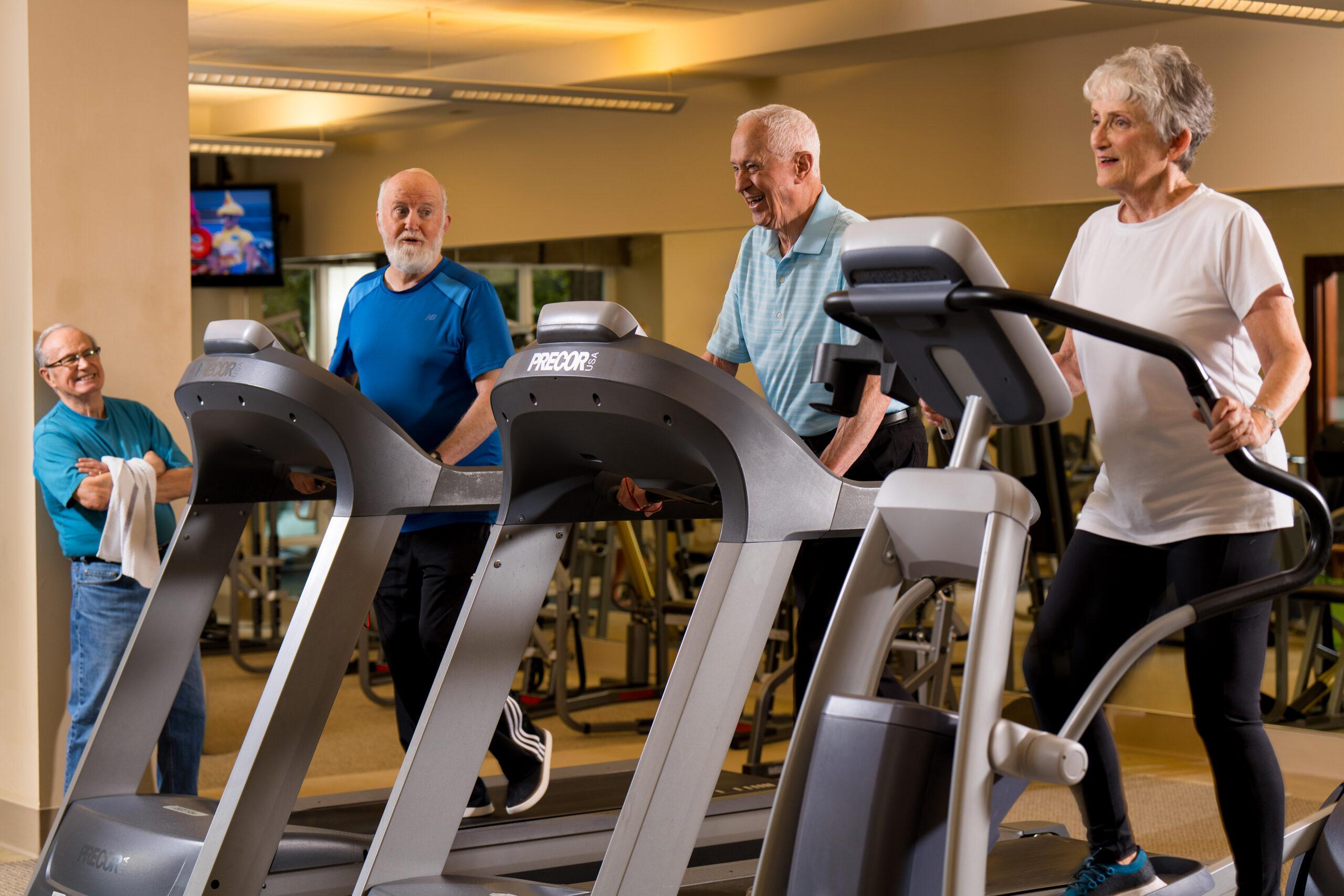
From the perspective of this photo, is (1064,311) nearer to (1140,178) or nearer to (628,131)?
(1140,178)

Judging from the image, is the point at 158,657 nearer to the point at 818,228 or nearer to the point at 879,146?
the point at 818,228

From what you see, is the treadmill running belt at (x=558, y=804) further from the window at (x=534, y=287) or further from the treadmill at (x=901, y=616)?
the window at (x=534, y=287)

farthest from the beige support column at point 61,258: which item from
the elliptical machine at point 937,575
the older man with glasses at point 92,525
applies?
the elliptical machine at point 937,575

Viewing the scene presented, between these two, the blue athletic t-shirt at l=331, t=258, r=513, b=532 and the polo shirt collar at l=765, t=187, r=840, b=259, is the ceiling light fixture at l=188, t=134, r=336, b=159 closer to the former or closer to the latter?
the blue athletic t-shirt at l=331, t=258, r=513, b=532

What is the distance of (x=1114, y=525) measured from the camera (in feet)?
7.93

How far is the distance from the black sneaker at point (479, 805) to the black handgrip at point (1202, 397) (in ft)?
6.35

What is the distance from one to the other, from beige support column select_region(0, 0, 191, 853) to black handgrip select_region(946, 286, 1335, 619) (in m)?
2.94

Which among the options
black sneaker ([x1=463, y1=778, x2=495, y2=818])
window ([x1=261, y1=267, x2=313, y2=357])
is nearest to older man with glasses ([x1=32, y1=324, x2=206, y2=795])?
black sneaker ([x1=463, y1=778, x2=495, y2=818])

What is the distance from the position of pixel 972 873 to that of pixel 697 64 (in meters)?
5.22

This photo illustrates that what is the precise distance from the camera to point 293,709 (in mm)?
2822

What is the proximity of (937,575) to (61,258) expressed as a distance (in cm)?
287

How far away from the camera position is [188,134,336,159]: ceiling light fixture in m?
7.57

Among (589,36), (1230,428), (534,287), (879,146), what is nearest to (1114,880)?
(1230,428)

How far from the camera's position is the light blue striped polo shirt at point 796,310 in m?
2.82
